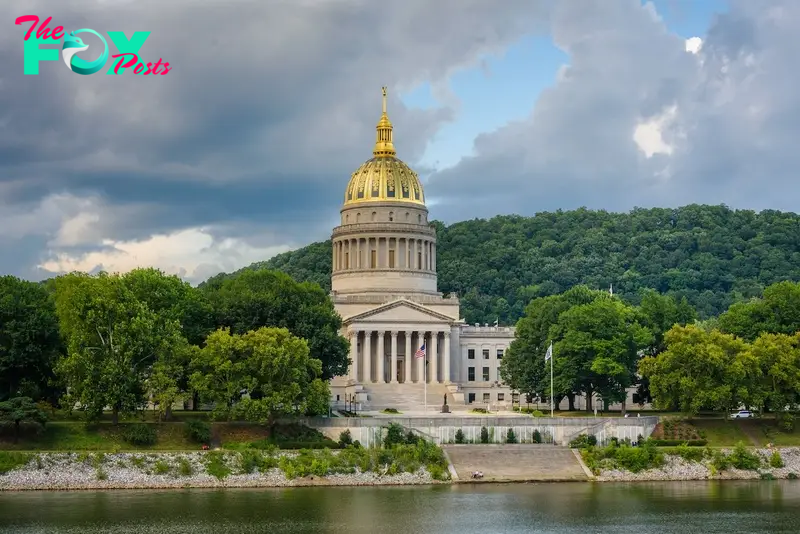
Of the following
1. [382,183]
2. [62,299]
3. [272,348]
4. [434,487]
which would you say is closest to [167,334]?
[272,348]

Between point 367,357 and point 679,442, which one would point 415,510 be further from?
point 367,357

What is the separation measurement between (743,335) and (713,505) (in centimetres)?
3956

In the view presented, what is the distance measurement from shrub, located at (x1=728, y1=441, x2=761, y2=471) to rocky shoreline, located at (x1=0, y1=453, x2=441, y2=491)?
→ 2086 centimetres

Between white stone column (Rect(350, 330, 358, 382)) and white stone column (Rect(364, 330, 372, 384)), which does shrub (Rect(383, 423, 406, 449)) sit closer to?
white stone column (Rect(364, 330, 372, 384))

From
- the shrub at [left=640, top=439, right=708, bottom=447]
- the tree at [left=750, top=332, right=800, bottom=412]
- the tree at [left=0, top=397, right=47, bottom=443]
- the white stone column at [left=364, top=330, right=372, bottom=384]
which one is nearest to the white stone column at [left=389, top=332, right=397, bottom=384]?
the white stone column at [left=364, top=330, right=372, bottom=384]

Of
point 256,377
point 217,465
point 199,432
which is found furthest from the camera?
point 256,377

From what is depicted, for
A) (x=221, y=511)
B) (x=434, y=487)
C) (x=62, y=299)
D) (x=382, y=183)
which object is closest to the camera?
(x=221, y=511)

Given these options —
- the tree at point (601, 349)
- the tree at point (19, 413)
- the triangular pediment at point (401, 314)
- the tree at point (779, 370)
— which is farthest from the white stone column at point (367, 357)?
the tree at point (19, 413)

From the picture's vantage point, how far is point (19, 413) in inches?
3580

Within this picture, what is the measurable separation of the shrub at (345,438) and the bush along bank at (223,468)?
3.54 m

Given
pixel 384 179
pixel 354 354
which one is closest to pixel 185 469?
pixel 354 354

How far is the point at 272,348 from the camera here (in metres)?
97.9

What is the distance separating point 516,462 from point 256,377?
63.1 feet

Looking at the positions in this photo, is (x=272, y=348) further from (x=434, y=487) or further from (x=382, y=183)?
(x=382, y=183)
